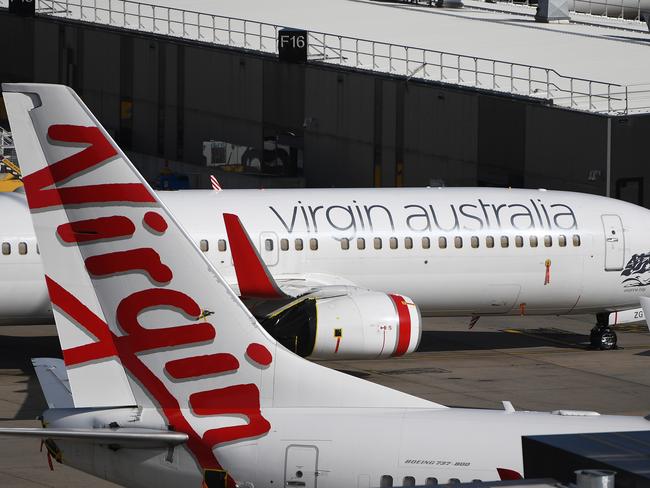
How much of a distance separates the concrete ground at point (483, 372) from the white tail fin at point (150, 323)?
8.06 m

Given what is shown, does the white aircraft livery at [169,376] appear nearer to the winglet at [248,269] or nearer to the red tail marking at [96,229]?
the red tail marking at [96,229]

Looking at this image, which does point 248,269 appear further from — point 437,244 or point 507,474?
point 507,474

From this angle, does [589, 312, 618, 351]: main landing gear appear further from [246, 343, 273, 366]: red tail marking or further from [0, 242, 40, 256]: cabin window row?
[246, 343, 273, 366]: red tail marking

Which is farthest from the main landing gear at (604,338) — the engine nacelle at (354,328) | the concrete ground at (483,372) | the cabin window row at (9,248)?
the cabin window row at (9,248)

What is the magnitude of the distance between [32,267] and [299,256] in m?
6.18

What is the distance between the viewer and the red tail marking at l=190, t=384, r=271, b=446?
1489 centimetres

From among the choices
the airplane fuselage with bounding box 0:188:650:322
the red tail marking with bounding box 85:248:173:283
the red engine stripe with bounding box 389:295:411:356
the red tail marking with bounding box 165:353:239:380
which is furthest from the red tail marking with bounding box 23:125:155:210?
the airplane fuselage with bounding box 0:188:650:322

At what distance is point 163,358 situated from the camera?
15086mm

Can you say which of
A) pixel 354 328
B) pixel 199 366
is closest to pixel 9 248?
pixel 354 328

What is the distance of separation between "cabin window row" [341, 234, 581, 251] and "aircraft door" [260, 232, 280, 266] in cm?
159

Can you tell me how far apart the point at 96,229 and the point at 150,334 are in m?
1.27

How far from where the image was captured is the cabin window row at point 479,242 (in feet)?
108

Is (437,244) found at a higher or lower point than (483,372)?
higher

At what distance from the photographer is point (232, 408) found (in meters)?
15.1
